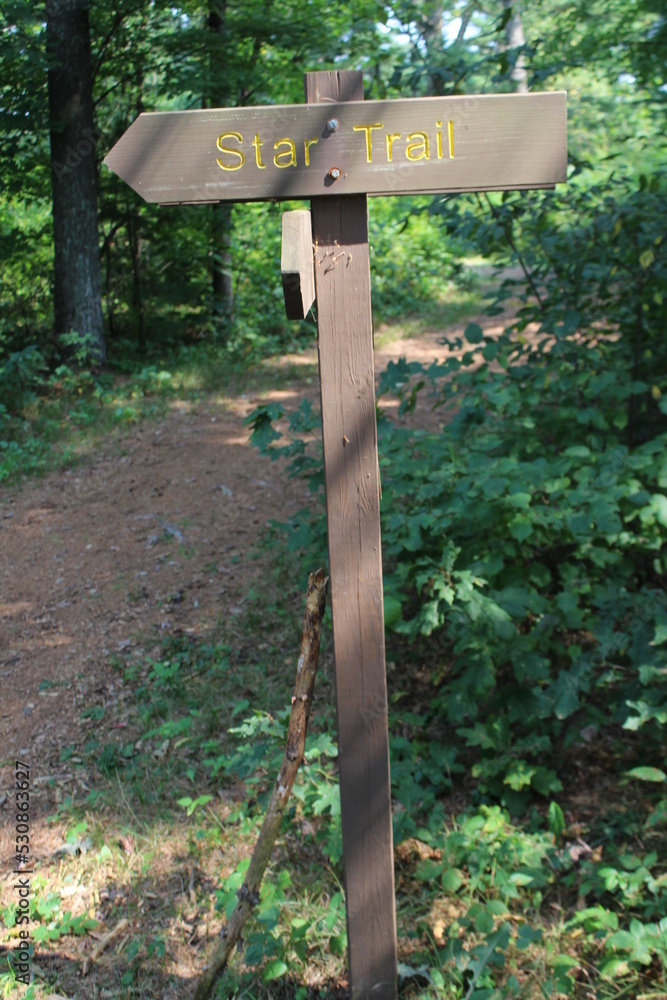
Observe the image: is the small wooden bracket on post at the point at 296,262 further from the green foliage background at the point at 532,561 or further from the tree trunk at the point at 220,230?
the tree trunk at the point at 220,230

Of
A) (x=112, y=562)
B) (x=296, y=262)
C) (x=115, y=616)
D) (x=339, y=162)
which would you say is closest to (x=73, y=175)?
(x=112, y=562)

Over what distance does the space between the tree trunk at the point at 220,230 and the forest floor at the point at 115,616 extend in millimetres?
2367

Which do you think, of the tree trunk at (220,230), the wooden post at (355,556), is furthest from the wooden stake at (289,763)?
the tree trunk at (220,230)

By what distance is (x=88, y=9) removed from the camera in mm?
7664

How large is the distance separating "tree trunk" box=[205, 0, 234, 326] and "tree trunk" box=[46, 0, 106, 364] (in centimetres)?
130

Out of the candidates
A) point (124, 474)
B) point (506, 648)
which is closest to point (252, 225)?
point (124, 474)

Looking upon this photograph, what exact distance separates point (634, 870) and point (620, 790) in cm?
49

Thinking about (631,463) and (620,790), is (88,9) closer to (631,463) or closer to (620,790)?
(631,463)

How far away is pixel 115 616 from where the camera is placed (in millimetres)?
4613

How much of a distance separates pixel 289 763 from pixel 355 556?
646 mm

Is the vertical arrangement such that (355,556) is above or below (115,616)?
above

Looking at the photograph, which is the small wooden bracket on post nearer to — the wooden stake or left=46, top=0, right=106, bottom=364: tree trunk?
the wooden stake

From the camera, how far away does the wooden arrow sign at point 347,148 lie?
1872mm

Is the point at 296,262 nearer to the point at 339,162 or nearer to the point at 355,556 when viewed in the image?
the point at 339,162
